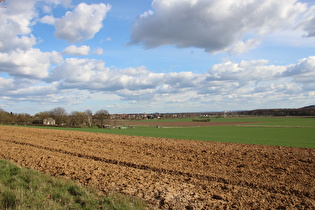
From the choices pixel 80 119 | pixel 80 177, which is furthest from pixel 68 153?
pixel 80 119

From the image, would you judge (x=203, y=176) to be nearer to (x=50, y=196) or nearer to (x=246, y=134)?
(x=50, y=196)

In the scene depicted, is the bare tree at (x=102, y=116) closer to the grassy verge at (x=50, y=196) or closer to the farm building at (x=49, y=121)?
the farm building at (x=49, y=121)

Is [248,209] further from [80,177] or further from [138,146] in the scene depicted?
[138,146]

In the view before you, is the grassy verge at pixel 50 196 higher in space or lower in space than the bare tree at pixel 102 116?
lower

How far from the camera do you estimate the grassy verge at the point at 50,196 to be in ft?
25.4

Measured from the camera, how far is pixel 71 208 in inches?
305

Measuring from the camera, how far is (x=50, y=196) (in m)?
8.67

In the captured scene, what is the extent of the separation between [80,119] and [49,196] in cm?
6820

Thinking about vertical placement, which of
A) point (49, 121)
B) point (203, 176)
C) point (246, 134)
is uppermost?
point (49, 121)

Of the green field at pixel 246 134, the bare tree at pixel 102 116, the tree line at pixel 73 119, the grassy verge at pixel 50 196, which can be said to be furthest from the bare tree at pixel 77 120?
the grassy verge at pixel 50 196

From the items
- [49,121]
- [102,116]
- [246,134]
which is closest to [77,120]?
[102,116]

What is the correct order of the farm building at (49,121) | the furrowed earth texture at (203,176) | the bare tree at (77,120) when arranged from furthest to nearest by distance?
the farm building at (49,121) < the bare tree at (77,120) < the furrowed earth texture at (203,176)

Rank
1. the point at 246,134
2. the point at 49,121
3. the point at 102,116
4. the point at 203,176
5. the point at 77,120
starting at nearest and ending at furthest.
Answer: the point at 203,176 → the point at 246,134 → the point at 77,120 → the point at 102,116 → the point at 49,121

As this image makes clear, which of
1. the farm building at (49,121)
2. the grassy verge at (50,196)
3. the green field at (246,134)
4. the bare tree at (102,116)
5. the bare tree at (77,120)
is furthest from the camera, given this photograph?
the farm building at (49,121)
